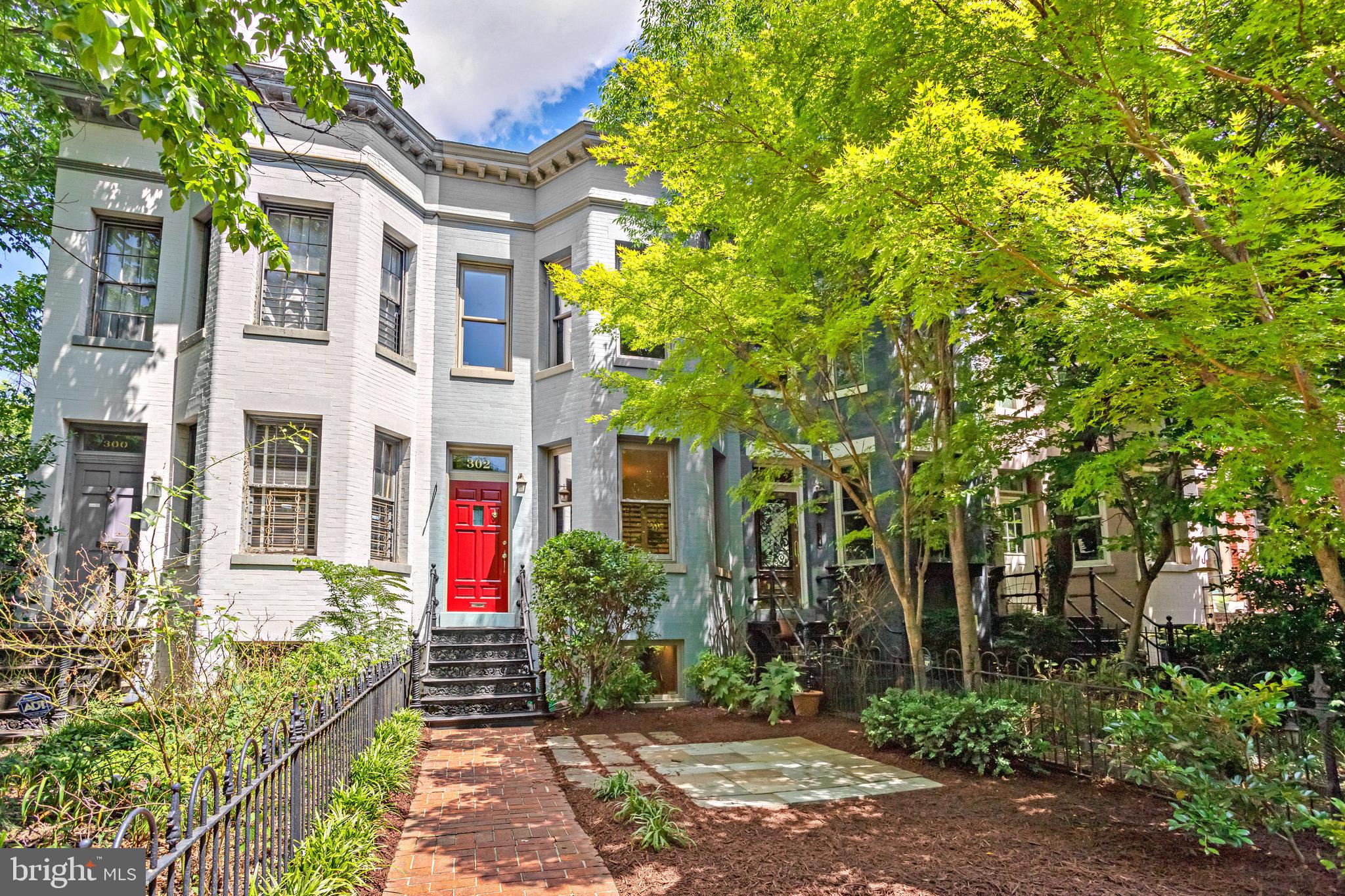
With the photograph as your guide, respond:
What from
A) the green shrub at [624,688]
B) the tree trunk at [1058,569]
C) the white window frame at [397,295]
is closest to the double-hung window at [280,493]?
the white window frame at [397,295]

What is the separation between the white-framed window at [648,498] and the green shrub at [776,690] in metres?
2.90

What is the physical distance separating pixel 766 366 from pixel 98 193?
10.8 m

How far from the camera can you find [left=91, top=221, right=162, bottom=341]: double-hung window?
12250 millimetres

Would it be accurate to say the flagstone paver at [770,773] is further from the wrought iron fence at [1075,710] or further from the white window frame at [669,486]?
the white window frame at [669,486]

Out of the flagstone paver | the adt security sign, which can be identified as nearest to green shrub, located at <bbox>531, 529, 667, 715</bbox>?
the flagstone paver

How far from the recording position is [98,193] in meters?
12.1

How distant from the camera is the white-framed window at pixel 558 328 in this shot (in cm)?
1379

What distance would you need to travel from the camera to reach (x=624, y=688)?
1130 cm

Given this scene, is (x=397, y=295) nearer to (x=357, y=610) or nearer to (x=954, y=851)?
(x=357, y=610)

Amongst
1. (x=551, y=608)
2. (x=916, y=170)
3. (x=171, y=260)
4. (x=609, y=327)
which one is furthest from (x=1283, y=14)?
(x=171, y=260)

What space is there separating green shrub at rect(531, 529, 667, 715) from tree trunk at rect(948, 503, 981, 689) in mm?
4241

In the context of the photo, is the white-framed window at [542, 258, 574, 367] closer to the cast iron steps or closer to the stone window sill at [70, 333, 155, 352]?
the cast iron steps

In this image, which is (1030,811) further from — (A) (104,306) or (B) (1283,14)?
(A) (104,306)
